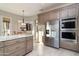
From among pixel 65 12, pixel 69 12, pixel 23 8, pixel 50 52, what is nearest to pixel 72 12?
pixel 69 12

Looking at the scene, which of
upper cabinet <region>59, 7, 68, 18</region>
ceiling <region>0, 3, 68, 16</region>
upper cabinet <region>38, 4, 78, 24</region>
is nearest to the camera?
ceiling <region>0, 3, 68, 16</region>

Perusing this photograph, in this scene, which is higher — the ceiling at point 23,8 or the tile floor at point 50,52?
the ceiling at point 23,8

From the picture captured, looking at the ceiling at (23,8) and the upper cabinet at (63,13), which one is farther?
the upper cabinet at (63,13)

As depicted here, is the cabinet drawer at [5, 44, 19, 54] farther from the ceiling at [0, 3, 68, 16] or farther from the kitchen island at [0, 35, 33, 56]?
the ceiling at [0, 3, 68, 16]

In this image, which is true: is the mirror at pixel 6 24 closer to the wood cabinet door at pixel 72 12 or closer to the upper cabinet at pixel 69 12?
the upper cabinet at pixel 69 12

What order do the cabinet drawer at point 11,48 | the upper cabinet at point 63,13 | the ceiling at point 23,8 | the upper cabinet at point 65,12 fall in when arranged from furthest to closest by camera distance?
the upper cabinet at point 63,13, the upper cabinet at point 65,12, the cabinet drawer at point 11,48, the ceiling at point 23,8

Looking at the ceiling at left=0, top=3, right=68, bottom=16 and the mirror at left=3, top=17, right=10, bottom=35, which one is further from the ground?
the ceiling at left=0, top=3, right=68, bottom=16

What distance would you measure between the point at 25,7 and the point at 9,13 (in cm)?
32

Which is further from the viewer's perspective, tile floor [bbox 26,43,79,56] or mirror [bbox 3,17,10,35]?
tile floor [bbox 26,43,79,56]

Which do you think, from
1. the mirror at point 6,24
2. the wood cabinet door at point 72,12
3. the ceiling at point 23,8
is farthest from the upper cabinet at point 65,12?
the mirror at point 6,24

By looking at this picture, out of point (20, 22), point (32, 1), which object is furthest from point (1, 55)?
point (32, 1)

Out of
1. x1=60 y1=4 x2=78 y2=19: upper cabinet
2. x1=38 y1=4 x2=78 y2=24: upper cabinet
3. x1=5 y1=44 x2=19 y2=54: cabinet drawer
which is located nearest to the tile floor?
x1=5 y1=44 x2=19 y2=54: cabinet drawer

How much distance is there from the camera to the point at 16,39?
205cm

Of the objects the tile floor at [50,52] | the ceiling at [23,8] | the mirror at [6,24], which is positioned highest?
the ceiling at [23,8]
